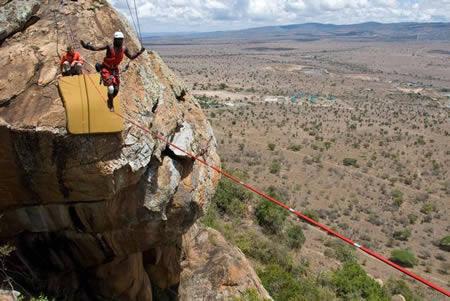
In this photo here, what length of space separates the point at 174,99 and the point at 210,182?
80.7 inches

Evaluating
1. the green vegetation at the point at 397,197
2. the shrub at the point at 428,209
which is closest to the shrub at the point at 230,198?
the green vegetation at the point at 397,197

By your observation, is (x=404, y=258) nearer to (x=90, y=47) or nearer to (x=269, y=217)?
(x=269, y=217)

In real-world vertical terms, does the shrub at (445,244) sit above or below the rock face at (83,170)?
below

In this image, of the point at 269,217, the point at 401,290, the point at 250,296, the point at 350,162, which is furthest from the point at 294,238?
the point at 350,162

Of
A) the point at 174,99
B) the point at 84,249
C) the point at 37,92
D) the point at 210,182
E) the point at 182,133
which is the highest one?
the point at 37,92

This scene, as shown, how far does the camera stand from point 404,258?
82.7 ft

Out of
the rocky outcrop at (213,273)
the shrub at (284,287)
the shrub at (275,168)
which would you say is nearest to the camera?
the rocky outcrop at (213,273)

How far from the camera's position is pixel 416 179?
129ft

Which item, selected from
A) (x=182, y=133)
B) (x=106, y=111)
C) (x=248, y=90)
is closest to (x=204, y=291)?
(x=182, y=133)

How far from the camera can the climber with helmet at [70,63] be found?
7957 millimetres

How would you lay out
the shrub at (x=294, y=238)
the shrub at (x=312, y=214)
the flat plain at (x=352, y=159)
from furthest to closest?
the shrub at (x=312, y=214)
the flat plain at (x=352, y=159)
the shrub at (x=294, y=238)

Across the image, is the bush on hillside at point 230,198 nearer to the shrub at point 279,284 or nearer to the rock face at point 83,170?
the shrub at point 279,284

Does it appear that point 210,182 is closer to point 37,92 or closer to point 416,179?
point 37,92

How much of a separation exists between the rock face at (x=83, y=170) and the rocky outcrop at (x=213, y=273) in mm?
1998
